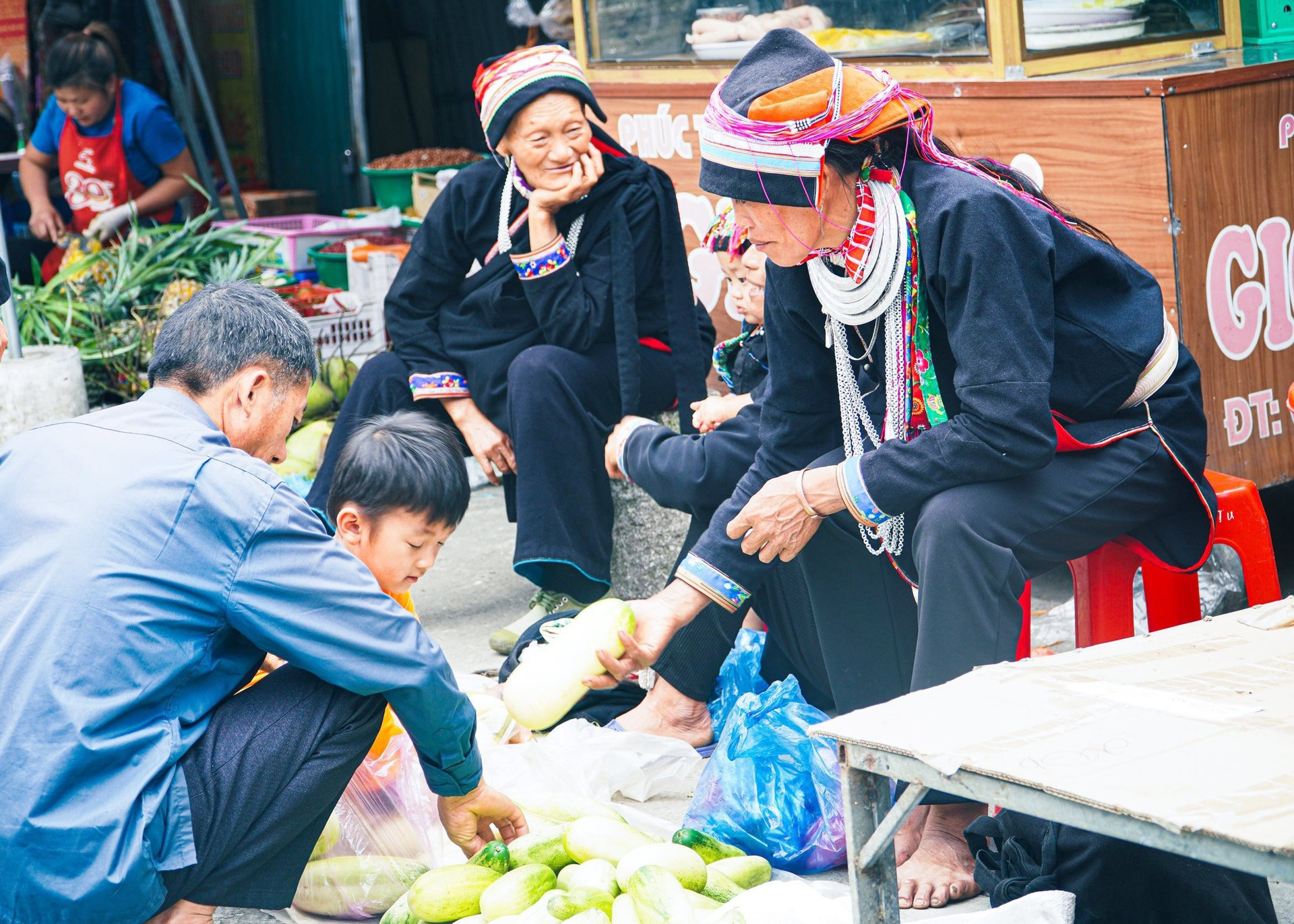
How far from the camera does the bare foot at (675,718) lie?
3.15 m

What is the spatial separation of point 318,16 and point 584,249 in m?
5.77

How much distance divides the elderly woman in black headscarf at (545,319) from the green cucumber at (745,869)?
1421 millimetres

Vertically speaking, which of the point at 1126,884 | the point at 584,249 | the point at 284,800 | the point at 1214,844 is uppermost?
the point at 584,249

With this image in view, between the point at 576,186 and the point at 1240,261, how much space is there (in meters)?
1.76

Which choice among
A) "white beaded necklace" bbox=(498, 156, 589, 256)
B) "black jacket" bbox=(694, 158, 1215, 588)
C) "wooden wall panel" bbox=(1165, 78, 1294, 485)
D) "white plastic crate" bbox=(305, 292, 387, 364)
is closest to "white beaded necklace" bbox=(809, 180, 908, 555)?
"black jacket" bbox=(694, 158, 1215, 588)

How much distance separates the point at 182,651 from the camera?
1939 mm

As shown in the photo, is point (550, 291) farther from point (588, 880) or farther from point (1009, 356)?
point (588, 880)

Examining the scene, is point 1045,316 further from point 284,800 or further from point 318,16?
point 318,16

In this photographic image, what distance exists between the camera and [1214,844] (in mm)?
1414

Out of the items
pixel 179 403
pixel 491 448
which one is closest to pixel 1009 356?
pixel 179 403

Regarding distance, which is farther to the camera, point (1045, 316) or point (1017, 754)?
point (1045, 316)

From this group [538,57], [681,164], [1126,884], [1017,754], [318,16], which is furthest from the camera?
[318,16]

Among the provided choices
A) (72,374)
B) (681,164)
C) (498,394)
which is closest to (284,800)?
(498,394)

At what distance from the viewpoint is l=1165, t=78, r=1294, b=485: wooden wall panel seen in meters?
3.31
